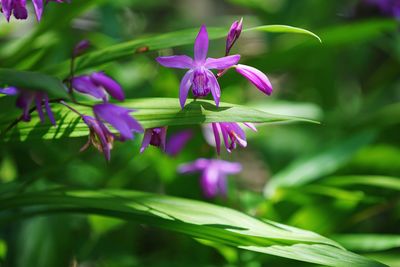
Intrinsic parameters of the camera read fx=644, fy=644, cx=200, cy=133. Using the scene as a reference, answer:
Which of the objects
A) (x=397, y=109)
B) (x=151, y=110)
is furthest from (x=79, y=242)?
(x=397, y=109)

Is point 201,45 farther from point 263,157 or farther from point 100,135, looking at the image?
point 263,157

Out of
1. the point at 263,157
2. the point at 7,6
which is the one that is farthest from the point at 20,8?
the point at 263,157

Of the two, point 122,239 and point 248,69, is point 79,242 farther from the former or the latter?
point 248,69

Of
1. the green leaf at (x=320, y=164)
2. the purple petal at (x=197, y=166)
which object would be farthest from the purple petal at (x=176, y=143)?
the green leaf at (x=320, y=164)

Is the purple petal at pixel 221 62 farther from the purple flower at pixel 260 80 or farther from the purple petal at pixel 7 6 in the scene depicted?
the purple petal at pixel 7 6

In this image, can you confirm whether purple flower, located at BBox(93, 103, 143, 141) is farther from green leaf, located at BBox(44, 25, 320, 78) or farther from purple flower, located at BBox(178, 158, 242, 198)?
purple flower, located at BBox(178, 158, 242, 198)
